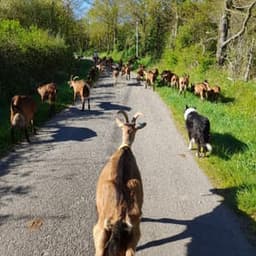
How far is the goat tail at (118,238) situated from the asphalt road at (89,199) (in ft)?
4.45

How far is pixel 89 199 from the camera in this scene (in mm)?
6699

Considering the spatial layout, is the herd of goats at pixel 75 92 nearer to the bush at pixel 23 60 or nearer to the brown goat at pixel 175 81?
the brown goat at pixel 175 81

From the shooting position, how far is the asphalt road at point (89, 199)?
5.28 m

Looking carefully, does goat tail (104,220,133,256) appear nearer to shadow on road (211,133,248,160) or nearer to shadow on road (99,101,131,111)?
shadow on road (211,133,248,160)

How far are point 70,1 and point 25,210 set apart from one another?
1375 inches

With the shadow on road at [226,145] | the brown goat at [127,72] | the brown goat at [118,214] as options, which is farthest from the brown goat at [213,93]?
the brown goat at [118,214]

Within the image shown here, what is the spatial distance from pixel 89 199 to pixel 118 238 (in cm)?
299

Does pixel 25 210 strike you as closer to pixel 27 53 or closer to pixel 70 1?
pixel 27 53

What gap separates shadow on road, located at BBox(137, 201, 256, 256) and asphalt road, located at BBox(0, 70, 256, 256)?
0.01 m

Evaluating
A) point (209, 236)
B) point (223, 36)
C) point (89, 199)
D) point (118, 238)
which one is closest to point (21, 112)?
point (89, 199)

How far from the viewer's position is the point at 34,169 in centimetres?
819

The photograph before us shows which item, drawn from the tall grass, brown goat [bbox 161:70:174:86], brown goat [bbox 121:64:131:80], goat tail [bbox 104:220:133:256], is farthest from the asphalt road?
brown goat [bbox 121:64:131:80]

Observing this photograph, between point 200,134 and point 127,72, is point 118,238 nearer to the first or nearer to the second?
point 200,134

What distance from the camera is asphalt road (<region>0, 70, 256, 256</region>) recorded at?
5277 mm
